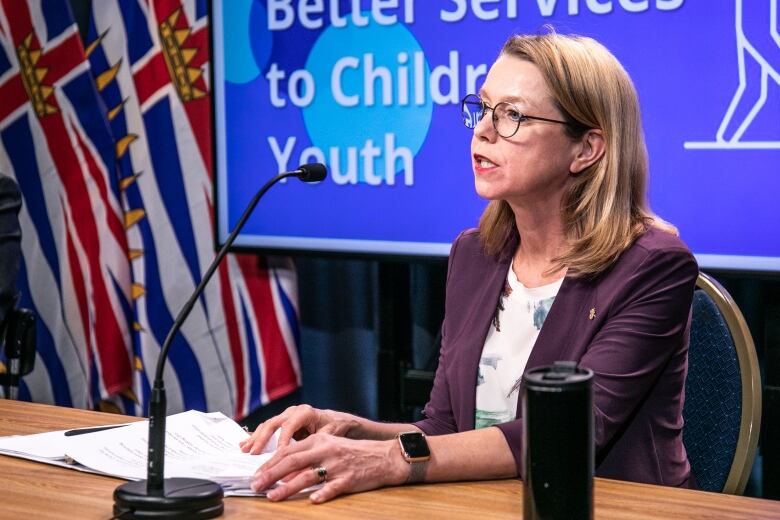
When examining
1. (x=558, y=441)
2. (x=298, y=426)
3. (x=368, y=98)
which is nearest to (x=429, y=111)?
(x=368, y=98)

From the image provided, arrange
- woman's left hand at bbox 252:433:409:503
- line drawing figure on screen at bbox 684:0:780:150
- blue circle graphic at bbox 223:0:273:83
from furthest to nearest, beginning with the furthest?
1. blue circle graphic at bbox 223:0:273:83
2. line drawing figure on screen at bbox 684:0:780:150
3. woman's left hand at bbox 252:433:409:503

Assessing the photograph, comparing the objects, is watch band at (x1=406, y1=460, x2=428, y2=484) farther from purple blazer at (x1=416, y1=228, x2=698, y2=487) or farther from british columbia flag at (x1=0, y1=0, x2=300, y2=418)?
british columbia flag at (x1=0, y1=0, x2=300, y2=418)

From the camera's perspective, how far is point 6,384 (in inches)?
127

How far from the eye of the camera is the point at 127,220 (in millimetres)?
4184

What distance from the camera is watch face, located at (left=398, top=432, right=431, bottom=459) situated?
1644 mm

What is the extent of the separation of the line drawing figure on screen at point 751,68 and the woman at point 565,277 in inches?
38.6

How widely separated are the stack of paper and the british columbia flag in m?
2.06

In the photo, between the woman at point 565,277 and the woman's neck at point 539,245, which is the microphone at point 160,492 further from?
the woman's neck at point 539,245

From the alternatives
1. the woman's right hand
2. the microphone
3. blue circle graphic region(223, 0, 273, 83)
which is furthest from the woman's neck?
blue circle graphic region(223, 0, 273, 83)

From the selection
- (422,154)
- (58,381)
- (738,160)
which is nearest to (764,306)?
(738,160)

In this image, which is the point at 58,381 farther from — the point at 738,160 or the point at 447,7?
the point at 738,160

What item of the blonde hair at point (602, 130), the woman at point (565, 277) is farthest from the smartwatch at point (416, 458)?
the blonde hair at point (602, 130)

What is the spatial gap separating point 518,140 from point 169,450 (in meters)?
0.84

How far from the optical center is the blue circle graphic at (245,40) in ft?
12.4
